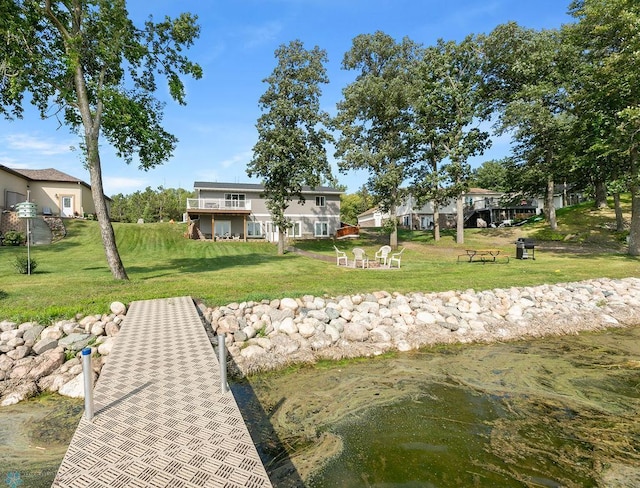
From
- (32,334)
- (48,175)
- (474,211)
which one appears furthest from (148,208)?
(32,334)

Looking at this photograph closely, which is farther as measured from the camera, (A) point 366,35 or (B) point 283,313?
(A) point 366,35

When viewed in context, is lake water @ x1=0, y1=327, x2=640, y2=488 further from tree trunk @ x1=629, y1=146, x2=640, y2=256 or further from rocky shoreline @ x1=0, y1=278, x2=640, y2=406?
tree trunk @ x1=629, y1=146, x2=640, y2=256

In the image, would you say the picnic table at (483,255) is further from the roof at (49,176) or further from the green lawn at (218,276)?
the roof at (49,176)

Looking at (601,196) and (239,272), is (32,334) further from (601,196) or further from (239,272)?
(601,196)

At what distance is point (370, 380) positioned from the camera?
6.97 metres

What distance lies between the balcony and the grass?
387cm

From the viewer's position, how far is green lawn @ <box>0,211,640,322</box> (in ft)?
32.5

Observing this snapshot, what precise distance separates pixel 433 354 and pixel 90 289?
404 inches

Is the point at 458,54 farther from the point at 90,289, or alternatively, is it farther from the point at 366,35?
the point at 90,289

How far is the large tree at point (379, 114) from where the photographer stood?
25.4 meters

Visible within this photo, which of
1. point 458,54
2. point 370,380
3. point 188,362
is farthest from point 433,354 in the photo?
point 458,54

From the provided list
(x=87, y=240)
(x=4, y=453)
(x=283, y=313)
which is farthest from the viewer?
(x=87, y=240)

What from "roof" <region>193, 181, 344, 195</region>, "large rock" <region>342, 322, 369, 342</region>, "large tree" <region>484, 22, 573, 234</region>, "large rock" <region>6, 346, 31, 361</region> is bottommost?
"large rock" <region>342, 322, 369, 342</region>

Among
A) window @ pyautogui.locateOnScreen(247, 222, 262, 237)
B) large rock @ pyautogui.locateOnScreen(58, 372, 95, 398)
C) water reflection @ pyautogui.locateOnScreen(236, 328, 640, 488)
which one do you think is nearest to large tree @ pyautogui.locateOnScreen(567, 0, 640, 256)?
water reflection @ pyautogui.locateOnScreen(236, 328, 640, 488)
